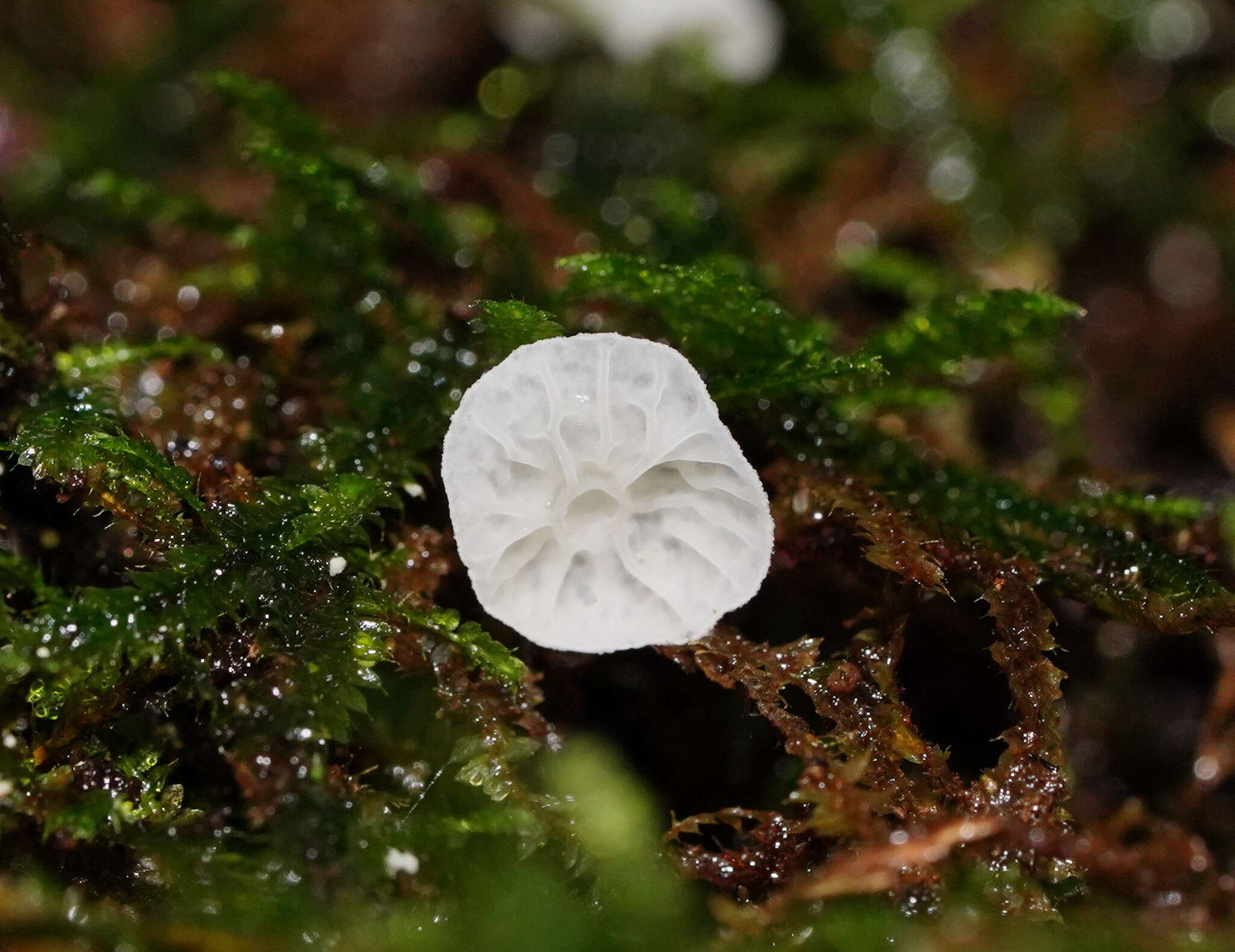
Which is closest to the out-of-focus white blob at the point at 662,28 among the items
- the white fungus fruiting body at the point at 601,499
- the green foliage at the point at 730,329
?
the green foliage at the point at 730,329

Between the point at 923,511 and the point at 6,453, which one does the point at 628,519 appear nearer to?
the point at 923,511

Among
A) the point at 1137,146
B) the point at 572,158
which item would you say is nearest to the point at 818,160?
the point at 572,158

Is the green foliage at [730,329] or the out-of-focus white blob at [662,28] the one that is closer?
the green foliage at [730,329]

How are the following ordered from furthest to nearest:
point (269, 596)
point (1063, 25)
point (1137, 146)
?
1. point (1063, 25)
2. point (1137, 146)
3. point (269, 596)

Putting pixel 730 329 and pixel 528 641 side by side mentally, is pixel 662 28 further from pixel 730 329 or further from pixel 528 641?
pixel 528 641

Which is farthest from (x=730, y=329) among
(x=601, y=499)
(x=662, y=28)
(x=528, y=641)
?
(x=662, y=28)

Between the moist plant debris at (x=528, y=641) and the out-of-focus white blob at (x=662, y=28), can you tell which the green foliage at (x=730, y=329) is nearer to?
the moist plant debris at (x=528, y=641)

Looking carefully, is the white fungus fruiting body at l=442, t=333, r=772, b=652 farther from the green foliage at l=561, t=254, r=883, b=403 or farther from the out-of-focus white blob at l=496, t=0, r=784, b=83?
the out-of-focus white blob at l=496, t=0, r=784, b=83
